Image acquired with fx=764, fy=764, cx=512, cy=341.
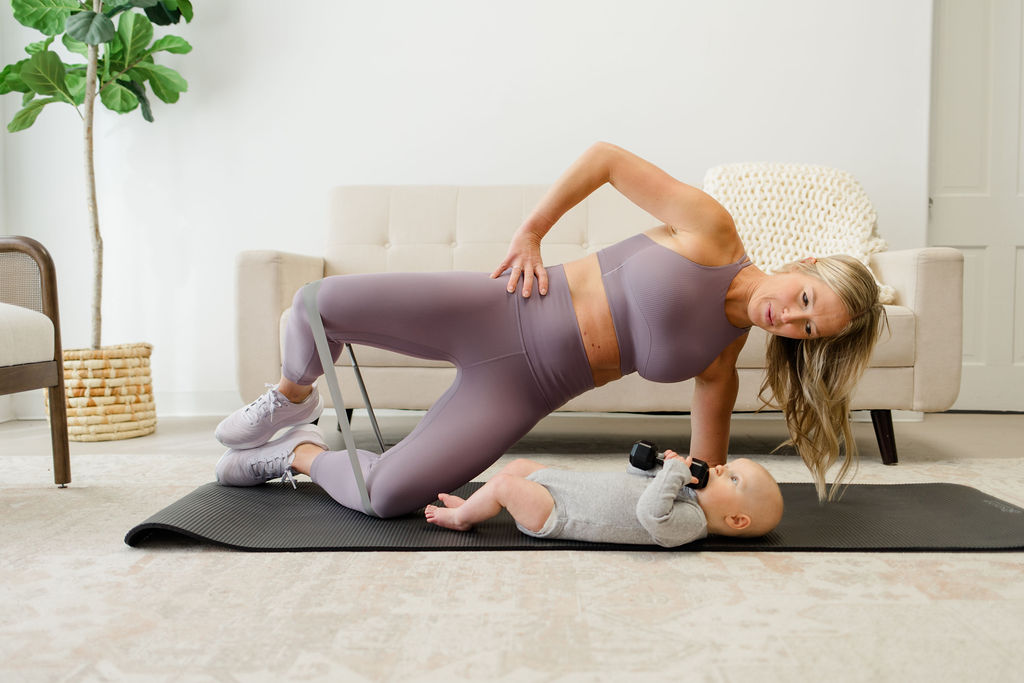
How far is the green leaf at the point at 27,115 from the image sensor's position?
300 centimetres

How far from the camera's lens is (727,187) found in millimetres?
2852

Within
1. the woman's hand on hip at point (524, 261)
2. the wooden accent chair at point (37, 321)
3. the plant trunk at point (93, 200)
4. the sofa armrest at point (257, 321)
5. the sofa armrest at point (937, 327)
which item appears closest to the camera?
the woman's hand on hip at point (524, 261)

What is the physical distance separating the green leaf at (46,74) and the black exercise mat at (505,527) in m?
2.01

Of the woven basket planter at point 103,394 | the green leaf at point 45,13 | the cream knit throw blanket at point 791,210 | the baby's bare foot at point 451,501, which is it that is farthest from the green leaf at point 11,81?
the cream knit throw blanket at point 791,210

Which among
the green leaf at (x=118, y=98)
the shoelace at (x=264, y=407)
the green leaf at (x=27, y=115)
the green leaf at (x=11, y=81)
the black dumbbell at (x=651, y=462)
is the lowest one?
the black dumbbell at (x=651, y=462)

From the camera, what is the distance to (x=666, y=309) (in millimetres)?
1444

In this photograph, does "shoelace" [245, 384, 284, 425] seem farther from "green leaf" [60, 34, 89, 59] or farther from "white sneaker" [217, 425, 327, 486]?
"green leaf" [60, 34, 89, 59]

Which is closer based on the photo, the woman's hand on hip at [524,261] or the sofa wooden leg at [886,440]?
the woman's hand on hip at [524,261]

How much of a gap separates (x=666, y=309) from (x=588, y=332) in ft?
0.55

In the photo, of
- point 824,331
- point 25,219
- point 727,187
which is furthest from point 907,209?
point 25,219

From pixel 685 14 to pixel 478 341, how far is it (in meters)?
2.33

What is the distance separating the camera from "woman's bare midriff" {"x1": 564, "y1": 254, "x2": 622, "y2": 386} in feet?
5.00

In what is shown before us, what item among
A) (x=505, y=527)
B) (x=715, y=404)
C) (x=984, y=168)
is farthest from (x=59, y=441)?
(x=984, y=168)

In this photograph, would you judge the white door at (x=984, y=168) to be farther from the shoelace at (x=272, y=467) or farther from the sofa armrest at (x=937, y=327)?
the shoelace at (x=272, y=467)
